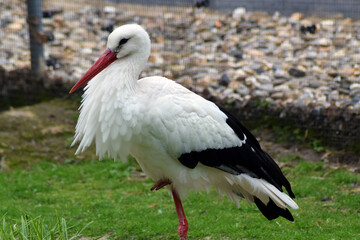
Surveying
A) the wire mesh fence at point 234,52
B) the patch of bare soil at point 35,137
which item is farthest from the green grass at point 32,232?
the wire mesh fence at point 234,52

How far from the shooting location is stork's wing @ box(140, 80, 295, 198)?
3814 millimetres

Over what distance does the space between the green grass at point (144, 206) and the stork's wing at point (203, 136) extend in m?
0.75

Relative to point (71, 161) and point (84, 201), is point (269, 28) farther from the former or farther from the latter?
point (84, 201)

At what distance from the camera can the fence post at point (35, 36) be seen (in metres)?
8.02

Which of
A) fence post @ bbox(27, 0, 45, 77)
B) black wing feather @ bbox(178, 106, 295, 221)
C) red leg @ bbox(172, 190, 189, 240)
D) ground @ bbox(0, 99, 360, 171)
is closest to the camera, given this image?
black wing feather @ bbox(178, 106, 295, 221)

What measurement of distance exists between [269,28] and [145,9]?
6.29ft

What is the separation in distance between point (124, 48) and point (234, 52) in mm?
4490

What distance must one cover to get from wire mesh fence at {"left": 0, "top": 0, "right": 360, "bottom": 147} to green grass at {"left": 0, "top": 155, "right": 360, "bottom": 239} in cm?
93

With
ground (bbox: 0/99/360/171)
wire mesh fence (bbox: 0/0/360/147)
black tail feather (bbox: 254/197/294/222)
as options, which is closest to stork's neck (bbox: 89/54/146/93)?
black tail feather (bbox: 254/197/294/222)

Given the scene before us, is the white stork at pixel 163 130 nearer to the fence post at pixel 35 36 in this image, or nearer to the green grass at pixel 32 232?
the green grass at pixel 32 232

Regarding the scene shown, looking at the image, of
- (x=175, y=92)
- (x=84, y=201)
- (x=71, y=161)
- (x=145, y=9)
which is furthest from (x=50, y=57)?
(x=175, y=92)

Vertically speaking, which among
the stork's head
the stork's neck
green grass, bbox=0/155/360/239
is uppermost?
the stork's head

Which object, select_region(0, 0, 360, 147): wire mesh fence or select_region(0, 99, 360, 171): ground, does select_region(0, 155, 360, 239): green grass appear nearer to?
select_region(0, 99, 360, 171): ground

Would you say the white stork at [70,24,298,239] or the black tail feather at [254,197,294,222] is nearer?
the white stork at [70,24,298,239]
